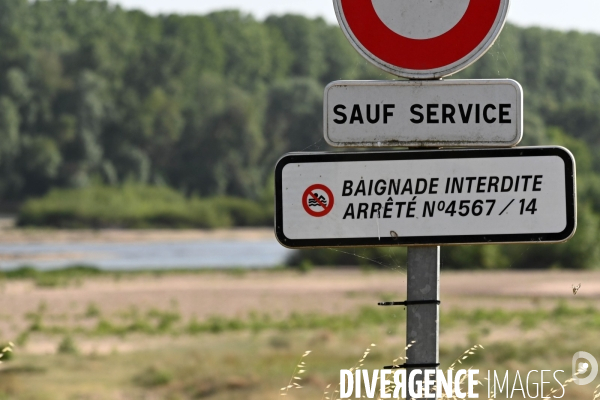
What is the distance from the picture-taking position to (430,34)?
2537 millimetres

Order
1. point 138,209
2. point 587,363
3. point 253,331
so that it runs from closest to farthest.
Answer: point 587,363 → point 253,331 → point 138,209

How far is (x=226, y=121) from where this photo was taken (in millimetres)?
77438

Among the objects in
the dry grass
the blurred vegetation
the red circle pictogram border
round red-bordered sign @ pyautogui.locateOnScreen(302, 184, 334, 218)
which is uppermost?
the blurred vegetation

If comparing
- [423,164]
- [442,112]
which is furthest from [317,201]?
[442,112]

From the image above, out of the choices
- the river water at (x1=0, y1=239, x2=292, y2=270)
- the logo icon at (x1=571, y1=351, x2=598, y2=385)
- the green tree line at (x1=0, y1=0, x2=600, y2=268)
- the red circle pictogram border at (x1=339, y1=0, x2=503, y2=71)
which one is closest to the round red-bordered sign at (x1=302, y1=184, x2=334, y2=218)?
the red circle pictogram border at (x1=339, y1=0, x2=503, y2=71)

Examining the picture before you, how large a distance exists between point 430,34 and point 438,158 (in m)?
0.32

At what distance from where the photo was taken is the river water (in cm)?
4481

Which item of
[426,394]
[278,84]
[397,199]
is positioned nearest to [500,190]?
[397,199]

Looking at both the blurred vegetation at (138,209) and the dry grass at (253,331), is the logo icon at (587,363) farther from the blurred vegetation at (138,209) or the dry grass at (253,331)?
the blurred vegetation at (138,209)

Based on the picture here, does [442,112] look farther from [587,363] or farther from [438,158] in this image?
[587,363]

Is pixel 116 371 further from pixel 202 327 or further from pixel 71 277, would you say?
pixel 71 277

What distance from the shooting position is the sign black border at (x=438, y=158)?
2514 millimetres

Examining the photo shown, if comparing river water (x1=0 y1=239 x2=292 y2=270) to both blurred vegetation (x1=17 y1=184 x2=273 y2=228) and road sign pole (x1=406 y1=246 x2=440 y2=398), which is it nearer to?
blurred vegetation (x1=17 y1=184 x2=273 y2=228)

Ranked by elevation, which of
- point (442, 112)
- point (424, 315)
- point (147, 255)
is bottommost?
point (147, 255)
